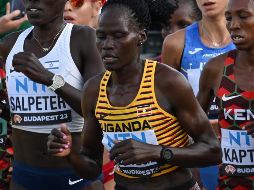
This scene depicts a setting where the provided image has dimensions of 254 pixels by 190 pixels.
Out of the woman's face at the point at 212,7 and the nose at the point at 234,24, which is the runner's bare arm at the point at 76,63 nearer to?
the nose at the point at 234,24

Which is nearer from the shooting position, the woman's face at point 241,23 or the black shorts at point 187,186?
the black shorts at point 187,186

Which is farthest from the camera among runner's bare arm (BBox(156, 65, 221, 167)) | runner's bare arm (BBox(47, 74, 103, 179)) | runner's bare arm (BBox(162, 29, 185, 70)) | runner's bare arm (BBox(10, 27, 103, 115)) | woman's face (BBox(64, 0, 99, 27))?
woman's face (BBox(64, 0, 99, 27))

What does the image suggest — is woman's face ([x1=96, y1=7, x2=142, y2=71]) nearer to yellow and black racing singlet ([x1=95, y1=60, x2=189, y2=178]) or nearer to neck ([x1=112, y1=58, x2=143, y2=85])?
neck ([x1=112, y1=58, x2=143, y2=85])

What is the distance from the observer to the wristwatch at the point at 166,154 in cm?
524

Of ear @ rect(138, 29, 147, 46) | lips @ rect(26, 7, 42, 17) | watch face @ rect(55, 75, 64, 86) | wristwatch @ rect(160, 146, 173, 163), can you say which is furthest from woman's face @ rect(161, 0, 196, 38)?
wristwatch @ rect(160, 146, 173, 163)

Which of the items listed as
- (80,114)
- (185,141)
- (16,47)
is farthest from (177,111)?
(16,47)

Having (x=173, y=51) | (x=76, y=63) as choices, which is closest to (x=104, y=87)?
(x=76, y=63)

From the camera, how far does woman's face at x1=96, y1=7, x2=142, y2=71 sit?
541 centimetres

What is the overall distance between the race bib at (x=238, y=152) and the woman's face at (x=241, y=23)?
2.07 feet

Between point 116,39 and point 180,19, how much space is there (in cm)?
335

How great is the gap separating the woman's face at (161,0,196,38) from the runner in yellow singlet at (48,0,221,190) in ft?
9.98

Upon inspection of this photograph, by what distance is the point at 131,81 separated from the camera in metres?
5.57

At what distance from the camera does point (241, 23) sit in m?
6.32

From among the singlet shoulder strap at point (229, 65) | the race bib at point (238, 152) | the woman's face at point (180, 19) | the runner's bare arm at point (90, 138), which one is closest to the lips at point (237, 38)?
the singlet shoulder strap at point (229, 65)
